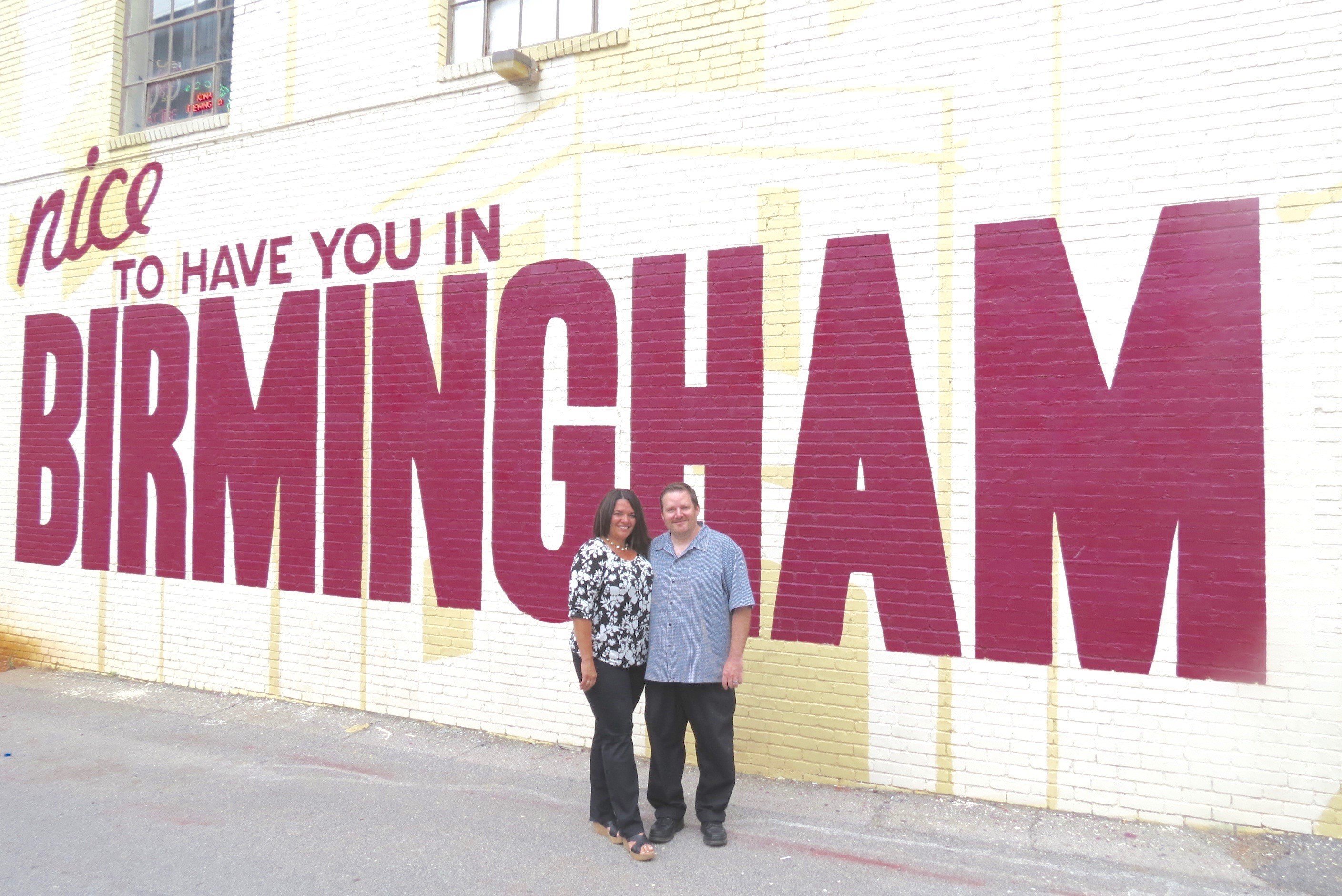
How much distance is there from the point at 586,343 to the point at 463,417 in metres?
1.12

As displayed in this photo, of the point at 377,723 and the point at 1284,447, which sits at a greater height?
the point at 1284,447

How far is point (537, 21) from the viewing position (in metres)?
7.01

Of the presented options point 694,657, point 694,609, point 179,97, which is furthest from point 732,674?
point 179,97

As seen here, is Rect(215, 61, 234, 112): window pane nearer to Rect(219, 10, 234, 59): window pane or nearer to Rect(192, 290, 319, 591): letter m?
Rect(219, 10, 234, 59): window pane

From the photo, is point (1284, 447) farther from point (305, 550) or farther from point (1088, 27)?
point (305, 550)

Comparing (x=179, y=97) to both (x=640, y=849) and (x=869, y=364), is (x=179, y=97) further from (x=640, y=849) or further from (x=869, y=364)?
(x=640, y=849)

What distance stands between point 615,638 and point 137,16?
828 centimetres

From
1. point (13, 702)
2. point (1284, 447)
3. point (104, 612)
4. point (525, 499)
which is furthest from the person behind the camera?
point (104, 612)

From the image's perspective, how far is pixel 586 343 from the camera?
6316 mm

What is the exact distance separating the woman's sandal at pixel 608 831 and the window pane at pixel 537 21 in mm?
5323

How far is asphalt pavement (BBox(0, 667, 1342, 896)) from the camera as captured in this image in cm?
419

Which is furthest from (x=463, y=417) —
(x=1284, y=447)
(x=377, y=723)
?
(x=1284, y=447)

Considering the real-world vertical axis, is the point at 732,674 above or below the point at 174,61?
below

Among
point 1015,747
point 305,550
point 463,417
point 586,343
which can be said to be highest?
point 586,343
